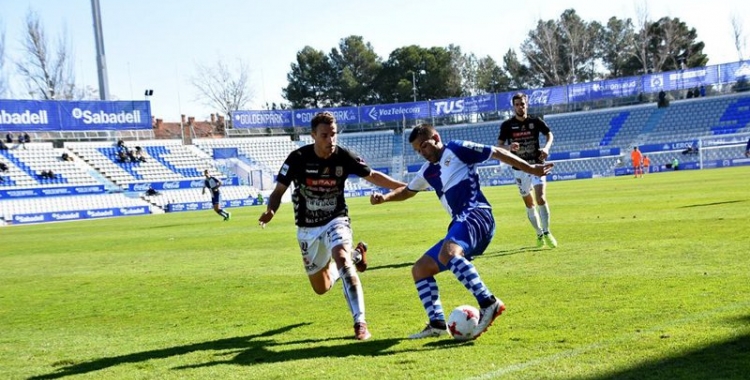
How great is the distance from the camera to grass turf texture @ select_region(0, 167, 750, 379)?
542 cm

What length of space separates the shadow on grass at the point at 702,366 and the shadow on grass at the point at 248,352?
2.02 metres

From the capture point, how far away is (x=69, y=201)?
162 ft

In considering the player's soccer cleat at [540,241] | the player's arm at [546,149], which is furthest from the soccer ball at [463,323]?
the player's soccer cleat at [540,241]

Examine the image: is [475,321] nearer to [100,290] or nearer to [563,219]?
[100,290]

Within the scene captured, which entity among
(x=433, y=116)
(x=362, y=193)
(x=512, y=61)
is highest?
(x=512, y=61)

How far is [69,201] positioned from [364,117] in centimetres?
3138

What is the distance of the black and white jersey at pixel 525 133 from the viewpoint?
13273mm

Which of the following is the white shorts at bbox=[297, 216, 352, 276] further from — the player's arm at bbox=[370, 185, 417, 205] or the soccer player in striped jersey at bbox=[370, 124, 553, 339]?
the soccer player in striped jersey at bbox=[370, 124, 553, 339]

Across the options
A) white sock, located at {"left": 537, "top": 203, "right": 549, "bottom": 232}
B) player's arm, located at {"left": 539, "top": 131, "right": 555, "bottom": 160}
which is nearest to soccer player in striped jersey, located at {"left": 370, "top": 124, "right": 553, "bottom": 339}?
player's arm, located at {"left": 539, "top": 131, "right": 555, "bottom": 160}

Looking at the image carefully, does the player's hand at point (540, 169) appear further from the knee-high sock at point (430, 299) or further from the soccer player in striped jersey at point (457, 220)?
the knee-high sock at point (430, 299)

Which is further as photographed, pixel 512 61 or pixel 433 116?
pixel 512 61

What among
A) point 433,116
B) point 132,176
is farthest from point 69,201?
point 433,116

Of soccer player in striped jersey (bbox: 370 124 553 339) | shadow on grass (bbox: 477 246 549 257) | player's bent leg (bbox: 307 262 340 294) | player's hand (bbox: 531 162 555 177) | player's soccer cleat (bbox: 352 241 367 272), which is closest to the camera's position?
soccer player in striped jersey (bbox: 370 124 553 339)

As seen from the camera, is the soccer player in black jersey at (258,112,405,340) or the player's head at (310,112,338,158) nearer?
the player's head at (310,112,338,158)
